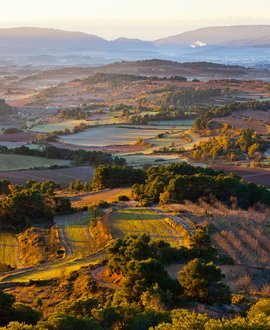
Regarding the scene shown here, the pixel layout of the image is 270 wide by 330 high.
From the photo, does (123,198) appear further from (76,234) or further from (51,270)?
(51,270)

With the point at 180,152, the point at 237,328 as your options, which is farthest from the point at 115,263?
the point at 180,152

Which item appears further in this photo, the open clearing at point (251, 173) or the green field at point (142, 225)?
the open clearing at point (251, 173)

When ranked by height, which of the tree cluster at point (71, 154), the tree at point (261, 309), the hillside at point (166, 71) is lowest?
the tree cluster at point (71, 154)

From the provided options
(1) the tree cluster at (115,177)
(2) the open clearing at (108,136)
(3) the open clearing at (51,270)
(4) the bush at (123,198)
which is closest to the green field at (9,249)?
(3) the open clearing at (51,270)

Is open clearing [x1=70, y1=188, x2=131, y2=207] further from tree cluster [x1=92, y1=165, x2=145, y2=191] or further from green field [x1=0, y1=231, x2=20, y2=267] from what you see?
green field [x1=0, y1=231, x2=20, y2=267]

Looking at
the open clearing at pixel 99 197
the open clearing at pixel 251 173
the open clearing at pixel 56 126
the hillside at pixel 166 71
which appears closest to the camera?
the open clearing at pixel 99 197

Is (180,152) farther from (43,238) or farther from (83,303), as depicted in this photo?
(83,303)

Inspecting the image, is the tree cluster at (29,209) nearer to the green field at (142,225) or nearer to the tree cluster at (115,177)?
the green field at (142,225)

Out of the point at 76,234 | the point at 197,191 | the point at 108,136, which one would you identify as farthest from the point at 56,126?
the point at 76,234
